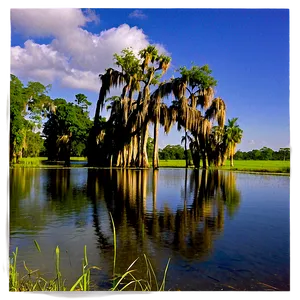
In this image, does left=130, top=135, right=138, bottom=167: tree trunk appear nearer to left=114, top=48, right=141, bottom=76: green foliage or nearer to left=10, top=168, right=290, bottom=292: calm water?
left=10, top=168, right=290, bottom=292: calm water

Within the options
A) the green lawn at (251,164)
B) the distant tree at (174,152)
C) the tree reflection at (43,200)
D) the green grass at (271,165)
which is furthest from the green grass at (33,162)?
the green grass at (271,165)

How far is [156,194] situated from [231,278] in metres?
5.76

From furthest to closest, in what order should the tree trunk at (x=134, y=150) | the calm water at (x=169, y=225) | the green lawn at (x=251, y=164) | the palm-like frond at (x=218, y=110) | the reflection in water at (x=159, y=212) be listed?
the tree trunk at (x=134, y=150) < the palm-like frond at (x=218, y=110) < the green lawn at (x=251, y=164) < the reflection in water at (x=159, y=212) < the calm water at (x=169, y=225)

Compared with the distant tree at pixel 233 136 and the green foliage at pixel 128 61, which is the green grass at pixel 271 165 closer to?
the distant tree at pixel 233 136

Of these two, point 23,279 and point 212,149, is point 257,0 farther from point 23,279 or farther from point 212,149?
point 212,149

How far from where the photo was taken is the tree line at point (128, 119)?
30.0 feet

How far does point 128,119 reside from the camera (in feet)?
47.5

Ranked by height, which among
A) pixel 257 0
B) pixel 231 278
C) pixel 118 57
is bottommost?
pixel 231 278

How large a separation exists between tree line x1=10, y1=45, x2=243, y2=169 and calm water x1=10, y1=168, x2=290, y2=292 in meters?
0.83

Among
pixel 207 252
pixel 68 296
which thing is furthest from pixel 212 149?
pixel 68 296

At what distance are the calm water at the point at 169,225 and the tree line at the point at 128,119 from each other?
0.83 metres

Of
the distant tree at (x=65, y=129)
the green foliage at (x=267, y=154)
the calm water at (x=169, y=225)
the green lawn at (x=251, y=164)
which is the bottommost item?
the calm water at (x=169, y=225)

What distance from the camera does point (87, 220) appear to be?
23.3 ft

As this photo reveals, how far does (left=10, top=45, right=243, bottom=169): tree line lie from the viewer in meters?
9.13
